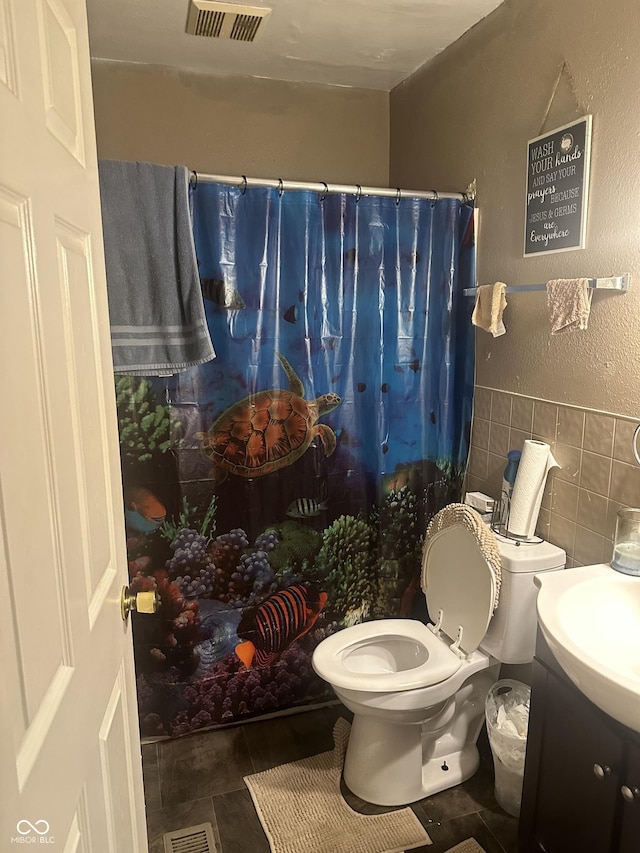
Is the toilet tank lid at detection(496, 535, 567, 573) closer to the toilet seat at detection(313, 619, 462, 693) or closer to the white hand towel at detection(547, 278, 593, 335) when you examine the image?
the toilet seat at detection(313, 619, 462, 693)

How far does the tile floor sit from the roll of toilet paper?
0.82 meters

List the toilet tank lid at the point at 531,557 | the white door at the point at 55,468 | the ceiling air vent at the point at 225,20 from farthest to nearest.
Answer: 1. the ceiling air vent at the point at 225,20
2. the toilet tank lid at the point at 531,557
3. the white door at the point at 55,468

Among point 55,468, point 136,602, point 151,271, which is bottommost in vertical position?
point 136,602

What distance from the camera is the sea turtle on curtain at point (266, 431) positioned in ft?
6.67

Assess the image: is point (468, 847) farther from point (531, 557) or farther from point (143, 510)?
point (143, 510)

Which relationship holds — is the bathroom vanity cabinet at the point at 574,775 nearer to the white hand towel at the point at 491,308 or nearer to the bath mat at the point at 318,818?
the bath mat at the point at 318,818

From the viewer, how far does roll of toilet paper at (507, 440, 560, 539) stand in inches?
69.7

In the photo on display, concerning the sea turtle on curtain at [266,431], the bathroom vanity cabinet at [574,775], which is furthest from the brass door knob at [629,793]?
the sea turtle on curtain at [266,431]

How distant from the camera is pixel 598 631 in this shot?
134cm

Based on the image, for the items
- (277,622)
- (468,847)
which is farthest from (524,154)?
(468,847)

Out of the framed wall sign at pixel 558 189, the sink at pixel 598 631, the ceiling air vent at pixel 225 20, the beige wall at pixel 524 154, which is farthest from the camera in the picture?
the ceiling air vent at pixel 225 20

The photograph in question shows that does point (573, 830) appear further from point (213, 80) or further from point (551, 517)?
point (213, 80)

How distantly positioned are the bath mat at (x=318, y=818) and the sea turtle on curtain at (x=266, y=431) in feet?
3.29

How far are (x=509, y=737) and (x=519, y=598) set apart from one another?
1.38 ft
